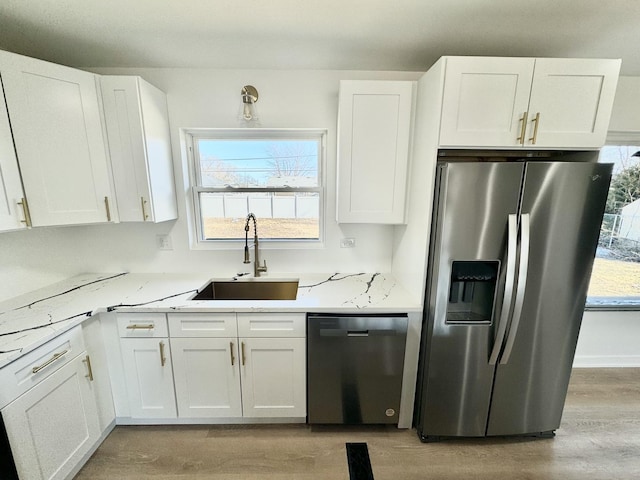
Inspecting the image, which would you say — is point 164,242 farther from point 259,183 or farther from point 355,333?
point 355,333

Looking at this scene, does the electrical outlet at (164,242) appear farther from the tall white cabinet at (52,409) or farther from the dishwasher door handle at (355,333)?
the dishwasher door handle at (355,333)

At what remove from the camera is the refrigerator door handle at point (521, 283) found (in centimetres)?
133

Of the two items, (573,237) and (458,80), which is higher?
(458,80)

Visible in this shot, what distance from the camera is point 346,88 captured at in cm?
163

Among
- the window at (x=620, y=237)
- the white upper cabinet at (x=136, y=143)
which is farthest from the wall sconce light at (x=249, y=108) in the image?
the window at (x=620, y=237)

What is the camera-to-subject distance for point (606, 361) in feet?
7.79

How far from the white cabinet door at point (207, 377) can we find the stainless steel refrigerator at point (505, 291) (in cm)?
122

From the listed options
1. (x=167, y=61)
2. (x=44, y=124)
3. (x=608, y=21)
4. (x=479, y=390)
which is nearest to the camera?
(x=608, y=21)

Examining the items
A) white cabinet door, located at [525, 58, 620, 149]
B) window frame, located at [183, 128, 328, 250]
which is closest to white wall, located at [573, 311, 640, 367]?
white cabinet door, located at [525, 58, 620, 149]

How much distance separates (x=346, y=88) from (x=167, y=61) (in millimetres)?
1270

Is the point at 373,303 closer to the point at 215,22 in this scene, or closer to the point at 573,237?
the point at 573,237

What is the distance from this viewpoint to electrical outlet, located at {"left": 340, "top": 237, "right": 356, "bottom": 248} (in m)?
2.14

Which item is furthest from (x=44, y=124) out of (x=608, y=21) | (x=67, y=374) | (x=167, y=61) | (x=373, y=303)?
(x=608, y=21)

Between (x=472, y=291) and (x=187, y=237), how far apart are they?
2127 mm
